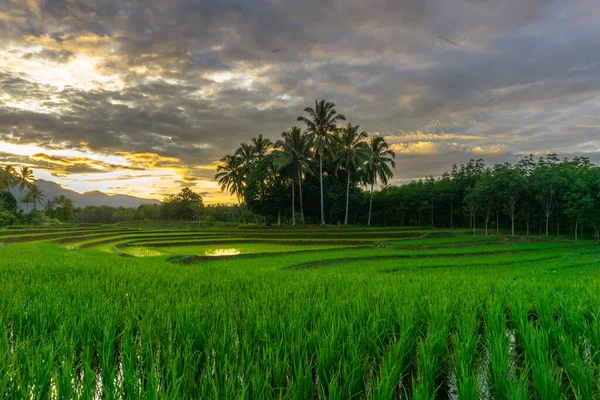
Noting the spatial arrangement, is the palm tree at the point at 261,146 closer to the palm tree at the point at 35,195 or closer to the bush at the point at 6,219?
the bush at the point at 6,219

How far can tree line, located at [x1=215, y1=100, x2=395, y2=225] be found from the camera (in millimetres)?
40438

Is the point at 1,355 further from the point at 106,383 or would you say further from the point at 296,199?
the point at 296,199

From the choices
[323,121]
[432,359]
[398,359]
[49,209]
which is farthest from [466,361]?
[49,209]

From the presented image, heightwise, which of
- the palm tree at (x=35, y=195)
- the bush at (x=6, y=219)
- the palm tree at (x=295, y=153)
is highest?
the palm tree at (x=295, y=153)

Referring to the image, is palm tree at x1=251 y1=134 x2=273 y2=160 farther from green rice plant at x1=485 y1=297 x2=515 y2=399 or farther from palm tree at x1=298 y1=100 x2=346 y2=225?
green rice plant at x1=485 y1=297 x2=515 y2=399

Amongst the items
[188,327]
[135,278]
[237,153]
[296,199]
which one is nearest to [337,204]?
[296,199]

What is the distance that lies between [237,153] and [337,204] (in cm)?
1932

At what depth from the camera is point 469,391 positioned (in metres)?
2.06

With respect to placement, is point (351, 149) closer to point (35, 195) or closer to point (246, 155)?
point (246, 155)

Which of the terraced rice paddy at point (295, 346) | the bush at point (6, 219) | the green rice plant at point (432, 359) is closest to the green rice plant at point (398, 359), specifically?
the terraced rice paddy at point (295, 346)

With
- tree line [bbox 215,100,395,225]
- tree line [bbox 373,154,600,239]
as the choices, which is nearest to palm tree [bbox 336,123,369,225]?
tree line [bbox 215,100,395,225]

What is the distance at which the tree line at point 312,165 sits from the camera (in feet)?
133

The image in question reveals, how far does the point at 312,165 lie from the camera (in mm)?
47219

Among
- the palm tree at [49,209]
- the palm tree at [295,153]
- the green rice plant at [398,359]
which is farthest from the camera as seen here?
the palm tree at [49,209]
